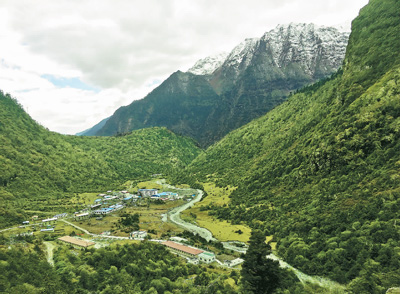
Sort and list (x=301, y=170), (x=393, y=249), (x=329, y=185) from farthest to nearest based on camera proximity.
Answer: (x=301, y=170)
(x=329, y=185)
(x=393, y=249)

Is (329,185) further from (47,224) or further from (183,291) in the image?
(47,224)

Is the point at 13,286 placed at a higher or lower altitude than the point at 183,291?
higher

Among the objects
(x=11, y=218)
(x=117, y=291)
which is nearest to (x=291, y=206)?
(x=117, y=291)

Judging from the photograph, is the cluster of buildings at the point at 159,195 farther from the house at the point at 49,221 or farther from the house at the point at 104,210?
the house at the point at 49,221

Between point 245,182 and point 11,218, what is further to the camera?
point 245,182

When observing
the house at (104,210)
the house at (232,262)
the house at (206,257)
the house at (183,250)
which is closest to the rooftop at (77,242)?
the house at (183,250)

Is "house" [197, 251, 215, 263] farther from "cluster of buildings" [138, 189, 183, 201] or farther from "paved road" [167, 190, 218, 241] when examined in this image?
"cluster of buildings" [138, 189, 183, 201]

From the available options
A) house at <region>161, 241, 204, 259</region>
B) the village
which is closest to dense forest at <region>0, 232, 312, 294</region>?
house at <region>161, 241, 204, 259</region>

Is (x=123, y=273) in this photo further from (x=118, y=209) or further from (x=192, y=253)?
(x=118, y=209)

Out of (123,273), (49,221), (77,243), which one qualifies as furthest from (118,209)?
(123,273)
